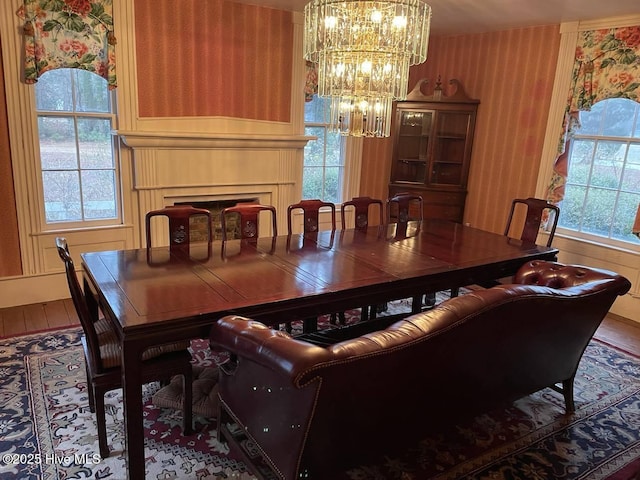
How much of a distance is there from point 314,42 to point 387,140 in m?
2.75

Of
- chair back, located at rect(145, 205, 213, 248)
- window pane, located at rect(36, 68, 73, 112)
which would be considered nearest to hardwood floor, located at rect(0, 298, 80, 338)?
chair back, located at rect(145, 205, 213, 248)

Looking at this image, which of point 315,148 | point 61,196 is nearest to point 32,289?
point 61,196

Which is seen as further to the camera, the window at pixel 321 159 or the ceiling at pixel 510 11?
the window at pixel 321 159

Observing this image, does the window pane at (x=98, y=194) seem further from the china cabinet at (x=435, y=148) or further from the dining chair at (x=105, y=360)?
the china cabinet at (x=435, y=148)

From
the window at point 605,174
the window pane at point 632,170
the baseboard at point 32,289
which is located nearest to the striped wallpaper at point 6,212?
the baseboard at point 32,289

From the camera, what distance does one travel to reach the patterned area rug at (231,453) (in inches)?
85.4

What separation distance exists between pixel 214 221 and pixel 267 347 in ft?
10.8

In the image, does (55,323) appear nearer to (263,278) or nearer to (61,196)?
(61,196)

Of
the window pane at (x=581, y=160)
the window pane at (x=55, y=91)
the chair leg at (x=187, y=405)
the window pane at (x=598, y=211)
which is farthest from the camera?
the window pane at (x=581, y=160)

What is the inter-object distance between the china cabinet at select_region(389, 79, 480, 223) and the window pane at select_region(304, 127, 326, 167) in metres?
0.82

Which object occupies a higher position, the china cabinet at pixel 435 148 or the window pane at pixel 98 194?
the china cabinet at pixel 435 148

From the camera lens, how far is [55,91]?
148 inches

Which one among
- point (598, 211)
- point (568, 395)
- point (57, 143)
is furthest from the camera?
point (598, 211)

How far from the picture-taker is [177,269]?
8.27ft
